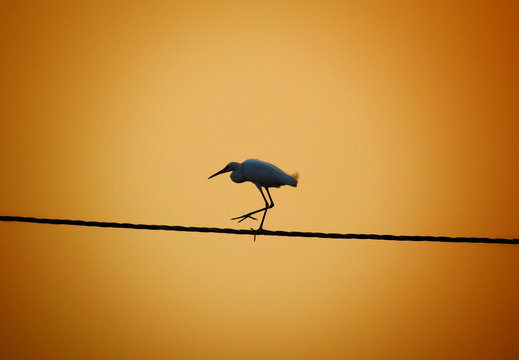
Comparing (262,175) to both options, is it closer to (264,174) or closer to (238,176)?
(264,174)

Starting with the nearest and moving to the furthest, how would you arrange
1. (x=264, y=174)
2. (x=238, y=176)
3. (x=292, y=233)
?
1. (x=292, y=233)
2. (x=264, y=174)
3. (x=238, y=176)

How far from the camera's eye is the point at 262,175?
10.8 ft

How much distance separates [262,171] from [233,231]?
0.70m

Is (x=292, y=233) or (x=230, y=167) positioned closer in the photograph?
(x=292, y=233)

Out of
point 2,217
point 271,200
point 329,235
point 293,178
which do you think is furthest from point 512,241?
point 2,217

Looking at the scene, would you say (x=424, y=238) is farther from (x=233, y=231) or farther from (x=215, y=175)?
(x=215, y=175)

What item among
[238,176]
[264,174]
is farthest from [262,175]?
[238,176]

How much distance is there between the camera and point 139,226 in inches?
107

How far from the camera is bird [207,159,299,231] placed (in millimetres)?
3232

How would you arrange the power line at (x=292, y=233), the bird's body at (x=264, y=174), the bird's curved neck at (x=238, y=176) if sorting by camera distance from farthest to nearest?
the bird's curved neck at (x=238, y=176)
the bird's body at (x=264, y=174)
the power line at (x=292, y=233)

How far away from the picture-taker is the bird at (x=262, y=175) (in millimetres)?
3232

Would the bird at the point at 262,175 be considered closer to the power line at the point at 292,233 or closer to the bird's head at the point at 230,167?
the bird's head at the point at 230,167

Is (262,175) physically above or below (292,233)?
above

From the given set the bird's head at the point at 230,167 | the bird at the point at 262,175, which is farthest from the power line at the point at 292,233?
the bird's head at the point at 230,167
